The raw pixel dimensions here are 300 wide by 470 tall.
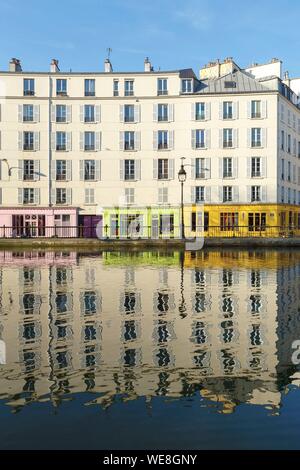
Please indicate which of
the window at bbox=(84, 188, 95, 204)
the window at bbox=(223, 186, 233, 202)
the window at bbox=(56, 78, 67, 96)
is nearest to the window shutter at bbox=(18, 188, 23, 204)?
the window at bbox=(84, 188, 95, 204)

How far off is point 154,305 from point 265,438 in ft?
24.7

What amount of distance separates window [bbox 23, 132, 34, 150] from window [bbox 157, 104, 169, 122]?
14103mm

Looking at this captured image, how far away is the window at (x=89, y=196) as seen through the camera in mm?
51656

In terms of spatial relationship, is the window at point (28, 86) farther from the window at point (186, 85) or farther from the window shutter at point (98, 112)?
the window at point (186, 85)

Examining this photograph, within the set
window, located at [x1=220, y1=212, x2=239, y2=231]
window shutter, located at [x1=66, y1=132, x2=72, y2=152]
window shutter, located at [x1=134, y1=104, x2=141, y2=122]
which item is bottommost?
window, located at [x1=220, y1=212, x2=239, y2=231]

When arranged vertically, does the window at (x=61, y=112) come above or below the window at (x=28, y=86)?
below

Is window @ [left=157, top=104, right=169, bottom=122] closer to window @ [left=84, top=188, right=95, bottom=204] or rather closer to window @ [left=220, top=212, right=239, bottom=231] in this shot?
window @ [left=84, top=188, right=95, bottom=204]

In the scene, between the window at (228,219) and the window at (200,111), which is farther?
the window at (200,111)

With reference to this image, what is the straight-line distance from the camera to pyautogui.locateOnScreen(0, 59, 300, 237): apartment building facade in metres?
50.9

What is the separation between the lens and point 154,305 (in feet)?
39.9

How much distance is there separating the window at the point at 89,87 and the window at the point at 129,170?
28.1 ft

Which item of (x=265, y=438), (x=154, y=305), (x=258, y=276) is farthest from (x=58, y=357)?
(x=258, y=276)

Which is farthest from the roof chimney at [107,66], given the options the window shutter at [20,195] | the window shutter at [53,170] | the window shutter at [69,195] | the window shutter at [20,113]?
the window shutter at [20,195]

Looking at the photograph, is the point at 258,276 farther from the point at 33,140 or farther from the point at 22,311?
the point at 33,140
